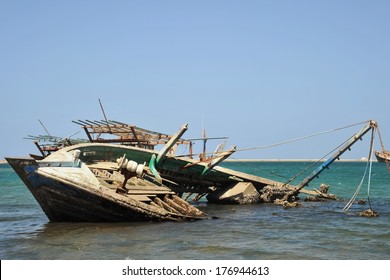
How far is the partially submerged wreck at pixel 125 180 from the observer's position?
48.9ft

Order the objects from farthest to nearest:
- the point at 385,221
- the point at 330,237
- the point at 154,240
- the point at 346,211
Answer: the point at 346,211
the point at 385,221
the point at 330,237
the point at 154,240

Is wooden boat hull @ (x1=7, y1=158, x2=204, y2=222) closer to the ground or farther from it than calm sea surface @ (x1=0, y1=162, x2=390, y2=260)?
farther from it

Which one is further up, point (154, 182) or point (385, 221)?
point (154, 182)

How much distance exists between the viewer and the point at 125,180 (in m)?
15.4

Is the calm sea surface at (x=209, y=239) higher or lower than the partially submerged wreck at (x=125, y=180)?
lower

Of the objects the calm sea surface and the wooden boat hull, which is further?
the wooden boat hull

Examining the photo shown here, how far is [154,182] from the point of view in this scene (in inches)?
758

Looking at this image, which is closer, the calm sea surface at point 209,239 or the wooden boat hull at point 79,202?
the calm sea surface at point 209,239

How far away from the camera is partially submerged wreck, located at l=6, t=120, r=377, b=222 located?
14906 millimetres

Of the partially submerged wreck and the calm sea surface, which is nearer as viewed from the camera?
the calm sea surface

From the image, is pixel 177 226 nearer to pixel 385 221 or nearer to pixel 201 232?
pixel 201 232

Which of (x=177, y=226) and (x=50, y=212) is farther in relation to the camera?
(x=50, y=212)
